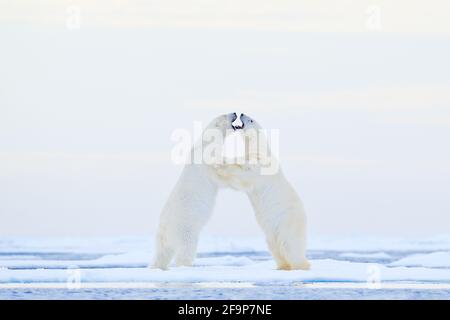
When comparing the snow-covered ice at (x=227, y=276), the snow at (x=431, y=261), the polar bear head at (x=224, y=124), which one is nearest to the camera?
the snow-covered ice at (x=227, y=276)

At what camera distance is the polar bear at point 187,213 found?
9.30 m

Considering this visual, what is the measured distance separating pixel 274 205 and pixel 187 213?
908 millimetres

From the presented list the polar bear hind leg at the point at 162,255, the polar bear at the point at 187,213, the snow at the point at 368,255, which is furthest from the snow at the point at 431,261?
the polar bear hind leg at the point at 162,255

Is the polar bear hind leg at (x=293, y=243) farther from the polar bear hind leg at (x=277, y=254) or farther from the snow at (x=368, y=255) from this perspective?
the snow at (x=368, y=255)

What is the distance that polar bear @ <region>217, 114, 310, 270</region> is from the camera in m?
9.45

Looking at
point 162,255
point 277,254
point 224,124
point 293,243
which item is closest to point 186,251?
point 162,255

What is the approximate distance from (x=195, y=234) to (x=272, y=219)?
83 cm

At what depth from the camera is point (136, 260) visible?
12750mm

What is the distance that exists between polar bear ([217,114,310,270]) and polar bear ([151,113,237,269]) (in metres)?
0.20

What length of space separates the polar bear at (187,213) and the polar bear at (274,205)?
204mm

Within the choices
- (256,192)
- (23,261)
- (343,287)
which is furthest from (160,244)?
(23,261)

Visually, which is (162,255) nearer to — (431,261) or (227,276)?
(227,276)

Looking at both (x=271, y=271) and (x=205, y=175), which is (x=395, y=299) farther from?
(x=205, y=175)
